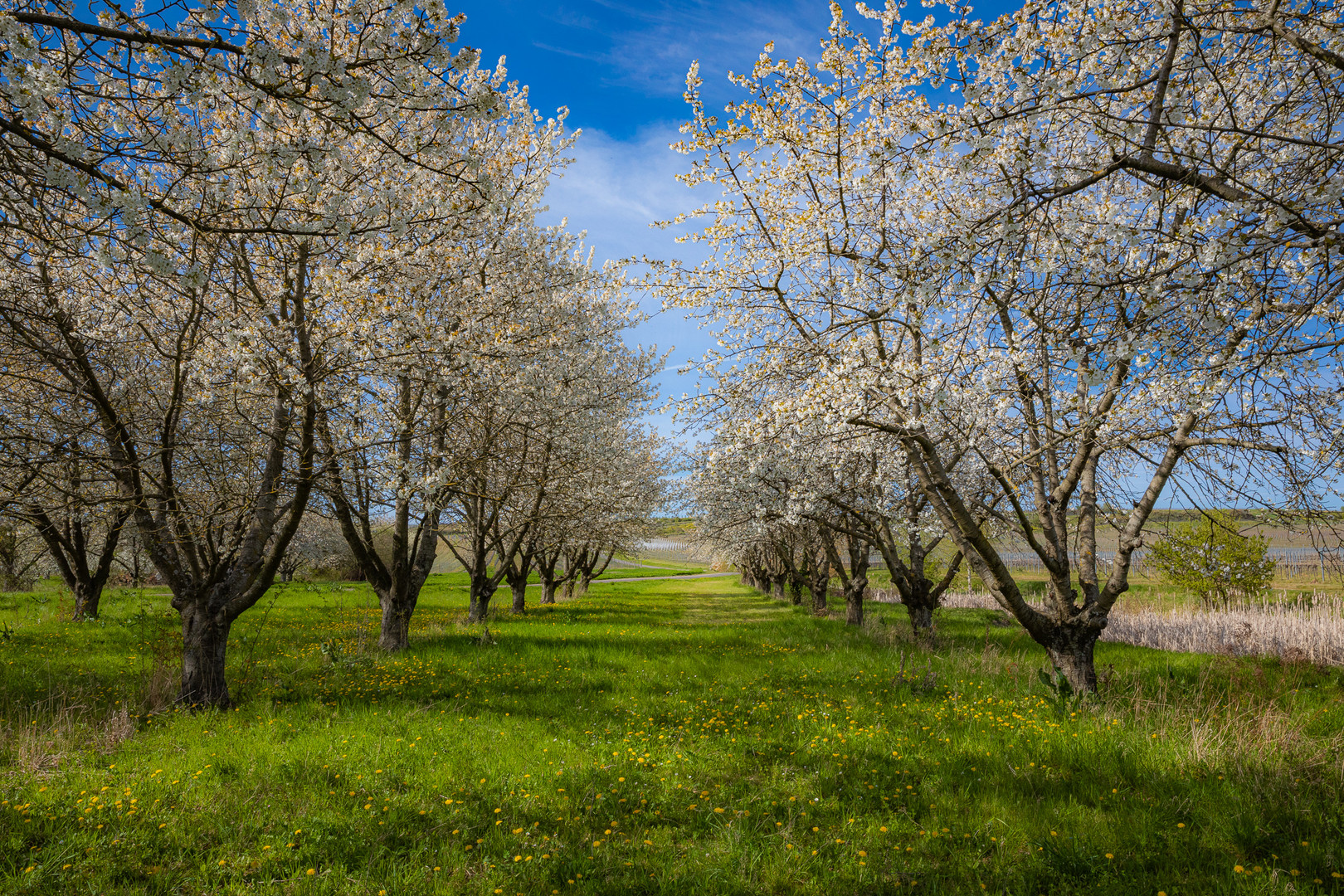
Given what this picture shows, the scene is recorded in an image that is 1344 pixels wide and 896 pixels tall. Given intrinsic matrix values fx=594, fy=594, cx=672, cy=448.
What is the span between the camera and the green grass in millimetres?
3865

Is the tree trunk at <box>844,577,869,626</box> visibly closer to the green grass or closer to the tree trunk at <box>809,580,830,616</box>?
the tree trunk at <box>809,580,830,616</box>

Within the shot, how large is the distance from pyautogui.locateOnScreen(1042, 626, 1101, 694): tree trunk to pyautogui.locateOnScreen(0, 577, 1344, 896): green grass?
0.43m

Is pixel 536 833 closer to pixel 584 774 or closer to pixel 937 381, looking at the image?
pixel 584 774

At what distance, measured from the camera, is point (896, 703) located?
761 centimetres

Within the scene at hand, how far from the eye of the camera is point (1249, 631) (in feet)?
41.5

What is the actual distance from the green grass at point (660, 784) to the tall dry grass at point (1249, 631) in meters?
3.47

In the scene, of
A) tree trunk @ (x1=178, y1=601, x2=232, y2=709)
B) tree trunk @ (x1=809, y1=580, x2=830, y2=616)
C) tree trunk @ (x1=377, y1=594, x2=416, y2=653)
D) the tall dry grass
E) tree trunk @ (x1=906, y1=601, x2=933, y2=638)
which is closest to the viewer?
tree trunk @ (x1=178, y1=601, x2=232, y2=709)

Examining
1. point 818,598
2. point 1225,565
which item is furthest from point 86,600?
point 1225,565

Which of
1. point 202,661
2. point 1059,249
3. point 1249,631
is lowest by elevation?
point 1249,631

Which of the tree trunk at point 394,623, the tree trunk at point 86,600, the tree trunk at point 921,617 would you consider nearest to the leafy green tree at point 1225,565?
the tree trunk at point 921,617

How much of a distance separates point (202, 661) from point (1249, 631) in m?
18.9

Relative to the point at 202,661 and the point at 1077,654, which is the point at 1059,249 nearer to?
the point at 1077,654

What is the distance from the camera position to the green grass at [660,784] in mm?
3865

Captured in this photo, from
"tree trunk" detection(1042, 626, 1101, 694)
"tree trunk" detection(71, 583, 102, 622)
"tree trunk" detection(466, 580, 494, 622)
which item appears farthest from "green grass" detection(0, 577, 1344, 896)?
"tree trunk" detection(71, 583, 102, 622)
